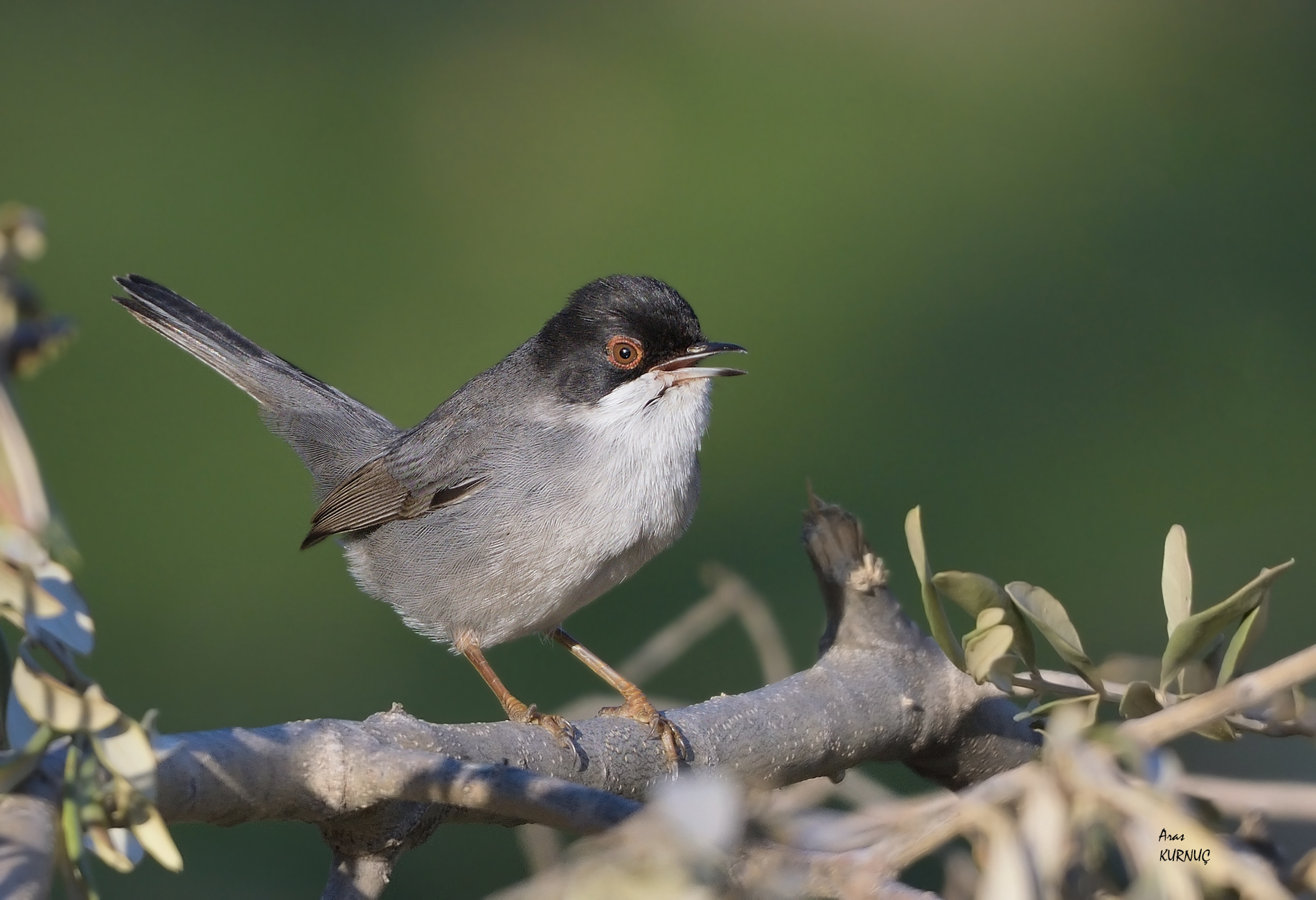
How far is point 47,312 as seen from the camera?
1.14 m

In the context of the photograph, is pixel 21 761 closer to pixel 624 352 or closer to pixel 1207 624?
pixel 1207 624

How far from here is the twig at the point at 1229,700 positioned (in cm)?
115

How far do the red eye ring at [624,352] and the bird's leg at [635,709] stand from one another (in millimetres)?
855

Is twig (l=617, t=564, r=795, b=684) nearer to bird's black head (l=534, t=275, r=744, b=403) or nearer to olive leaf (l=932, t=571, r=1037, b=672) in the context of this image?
bird's black head (l=534, t=275, r=744, b=403)

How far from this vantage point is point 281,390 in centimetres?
487

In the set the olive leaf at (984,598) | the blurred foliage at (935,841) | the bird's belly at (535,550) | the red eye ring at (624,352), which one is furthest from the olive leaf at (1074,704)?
the red eye ring at (624,352)

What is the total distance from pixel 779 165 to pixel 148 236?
12.6ft

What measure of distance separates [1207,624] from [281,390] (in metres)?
3.74

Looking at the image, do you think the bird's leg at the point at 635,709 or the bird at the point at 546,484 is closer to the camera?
the bird's leg at the point at 635,709

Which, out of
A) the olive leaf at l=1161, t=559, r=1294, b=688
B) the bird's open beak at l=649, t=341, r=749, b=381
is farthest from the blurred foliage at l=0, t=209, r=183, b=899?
the bird's open beak at l=649, t=341, r=749, b=381

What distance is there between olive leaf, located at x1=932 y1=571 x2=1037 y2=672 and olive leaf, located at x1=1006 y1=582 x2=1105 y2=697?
2cm

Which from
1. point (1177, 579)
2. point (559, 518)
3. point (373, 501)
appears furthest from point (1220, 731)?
point (373, 501)

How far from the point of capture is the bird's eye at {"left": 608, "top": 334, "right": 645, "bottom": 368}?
12.5 feet

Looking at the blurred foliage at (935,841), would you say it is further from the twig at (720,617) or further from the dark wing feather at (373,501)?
the dark wing feather at (373,501)
